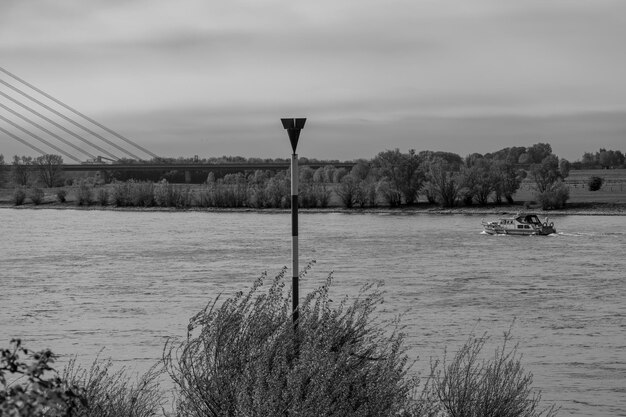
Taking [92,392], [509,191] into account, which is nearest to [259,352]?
[92,392]

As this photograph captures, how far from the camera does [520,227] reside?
7269 centimetres

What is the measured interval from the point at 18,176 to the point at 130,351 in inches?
5726

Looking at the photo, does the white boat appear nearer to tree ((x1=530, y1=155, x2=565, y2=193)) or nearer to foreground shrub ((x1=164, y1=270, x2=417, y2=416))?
tree ((x1=530, y1=155, x2=565, y2=193))

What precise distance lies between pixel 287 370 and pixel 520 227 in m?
63.2

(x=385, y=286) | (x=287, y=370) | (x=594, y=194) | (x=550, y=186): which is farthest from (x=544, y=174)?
(x=287, y=370)

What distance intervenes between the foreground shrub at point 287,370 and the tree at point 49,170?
149588mm

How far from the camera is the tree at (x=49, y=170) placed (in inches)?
6289

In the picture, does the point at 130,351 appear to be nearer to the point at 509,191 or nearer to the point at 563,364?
the point at 563,364

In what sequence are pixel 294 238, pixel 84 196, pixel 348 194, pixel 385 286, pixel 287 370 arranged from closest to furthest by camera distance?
pixel 287 370
pixel 294 238
pixel 385 286
pixel 348 194
pixel 84 196

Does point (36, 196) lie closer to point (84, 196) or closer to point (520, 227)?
point (84, 196)

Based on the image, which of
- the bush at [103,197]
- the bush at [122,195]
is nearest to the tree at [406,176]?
the bush at [122,195]

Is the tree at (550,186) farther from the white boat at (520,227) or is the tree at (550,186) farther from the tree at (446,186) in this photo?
the white boat at (520,227)

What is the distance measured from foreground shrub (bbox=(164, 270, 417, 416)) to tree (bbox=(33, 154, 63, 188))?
491 feet

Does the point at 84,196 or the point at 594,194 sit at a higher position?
the point at 84,196
